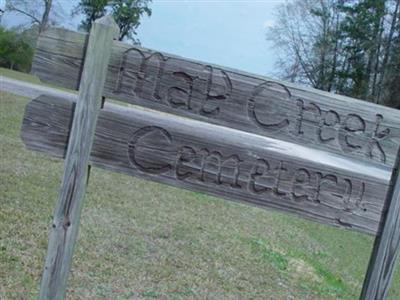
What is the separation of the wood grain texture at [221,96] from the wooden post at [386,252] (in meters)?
0.22

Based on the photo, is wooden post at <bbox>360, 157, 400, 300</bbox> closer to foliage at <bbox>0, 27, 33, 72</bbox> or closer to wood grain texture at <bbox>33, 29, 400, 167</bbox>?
wood grain texture at <bbox>33, 29, 400, 167</bbox>

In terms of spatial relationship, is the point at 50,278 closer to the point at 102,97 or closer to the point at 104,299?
the point at 102,97

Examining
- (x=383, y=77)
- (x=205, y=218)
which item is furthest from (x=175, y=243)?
(x=383, y=77)

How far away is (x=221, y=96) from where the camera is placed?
245 cm

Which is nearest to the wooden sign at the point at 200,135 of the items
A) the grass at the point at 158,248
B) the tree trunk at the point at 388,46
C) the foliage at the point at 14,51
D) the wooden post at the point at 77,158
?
the wooden post at the point at 77,158

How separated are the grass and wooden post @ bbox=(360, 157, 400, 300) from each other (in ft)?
4.67

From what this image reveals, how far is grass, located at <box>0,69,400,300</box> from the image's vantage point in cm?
438

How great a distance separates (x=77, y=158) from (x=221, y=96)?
2.18 ft

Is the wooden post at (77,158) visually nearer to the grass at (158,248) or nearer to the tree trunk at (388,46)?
the grass at (158,248)

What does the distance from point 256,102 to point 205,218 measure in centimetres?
525

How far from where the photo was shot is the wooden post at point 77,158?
241 centimetres

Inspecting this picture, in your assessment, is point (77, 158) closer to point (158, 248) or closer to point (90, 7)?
point (158, 248)

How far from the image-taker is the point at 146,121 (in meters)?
2.47

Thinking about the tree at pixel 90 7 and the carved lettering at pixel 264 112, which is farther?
the tree at pixel 90 7
